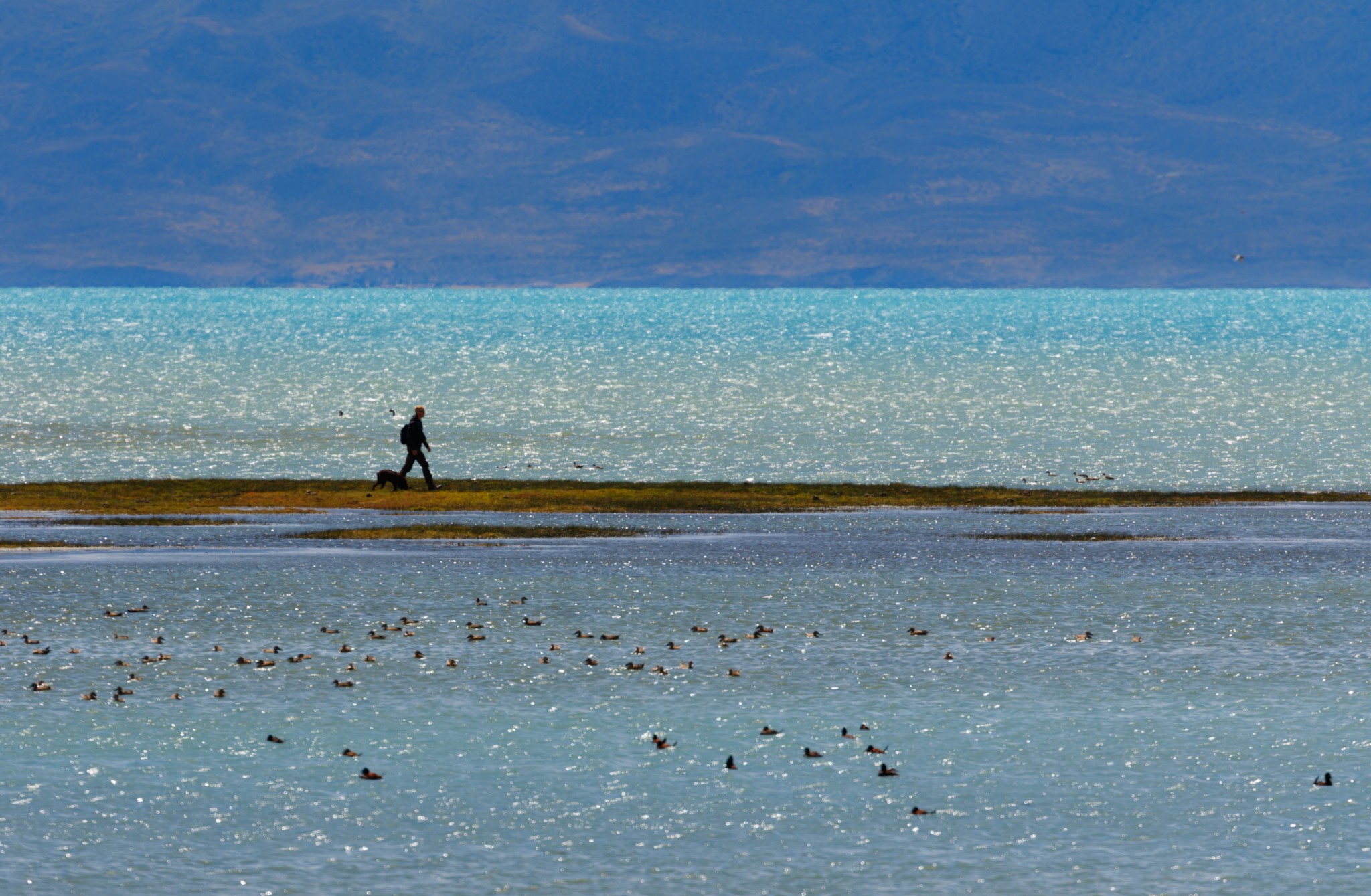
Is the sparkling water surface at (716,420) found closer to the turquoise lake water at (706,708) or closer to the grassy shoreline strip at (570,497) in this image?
the grassy shoreline strip at (570,497)

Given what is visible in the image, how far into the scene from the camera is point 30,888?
2255 cm

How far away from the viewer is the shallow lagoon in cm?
2369

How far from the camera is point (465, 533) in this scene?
5322 cm

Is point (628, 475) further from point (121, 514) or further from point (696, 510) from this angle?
point (121, 514)

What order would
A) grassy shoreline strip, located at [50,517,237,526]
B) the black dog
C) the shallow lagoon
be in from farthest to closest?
the black dog → grassy shoreline strip, located at [50,517,237,526] → the shallow lagoon

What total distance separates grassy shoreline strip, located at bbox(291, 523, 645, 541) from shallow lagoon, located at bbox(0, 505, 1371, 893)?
14.7ft

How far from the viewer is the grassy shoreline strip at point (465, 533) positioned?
171 feet

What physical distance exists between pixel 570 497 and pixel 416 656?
26.6 m

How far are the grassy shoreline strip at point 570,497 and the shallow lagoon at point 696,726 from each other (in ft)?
38.4

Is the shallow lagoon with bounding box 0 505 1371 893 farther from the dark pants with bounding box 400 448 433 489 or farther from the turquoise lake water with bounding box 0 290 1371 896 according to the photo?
the dark pants with bounding box 400 448 433 489

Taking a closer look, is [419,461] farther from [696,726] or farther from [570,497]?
[696,726]

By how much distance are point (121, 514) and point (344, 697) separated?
27203 mm

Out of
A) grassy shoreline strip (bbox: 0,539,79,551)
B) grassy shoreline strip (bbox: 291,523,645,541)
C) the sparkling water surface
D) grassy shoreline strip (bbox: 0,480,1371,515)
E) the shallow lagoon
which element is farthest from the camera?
the sparkling water surface

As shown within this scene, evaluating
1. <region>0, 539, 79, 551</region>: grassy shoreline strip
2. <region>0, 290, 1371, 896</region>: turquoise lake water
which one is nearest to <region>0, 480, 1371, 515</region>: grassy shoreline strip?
<region>0, 290, 1371, 896</region>: turquoise lake water
